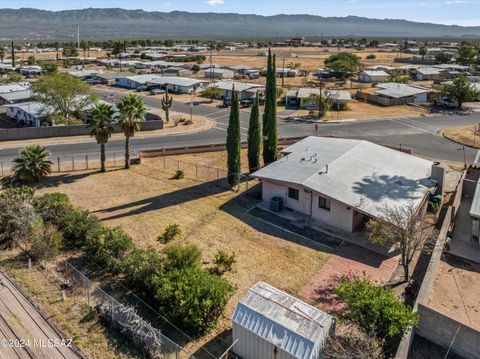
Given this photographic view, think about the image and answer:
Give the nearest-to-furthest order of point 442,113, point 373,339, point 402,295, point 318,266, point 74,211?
1. point 373,339
2. point 402,295
3. point 318,266
4. point 74,211
5. point 442,113

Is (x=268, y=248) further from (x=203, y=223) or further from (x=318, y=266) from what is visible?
(x=203, y=223)

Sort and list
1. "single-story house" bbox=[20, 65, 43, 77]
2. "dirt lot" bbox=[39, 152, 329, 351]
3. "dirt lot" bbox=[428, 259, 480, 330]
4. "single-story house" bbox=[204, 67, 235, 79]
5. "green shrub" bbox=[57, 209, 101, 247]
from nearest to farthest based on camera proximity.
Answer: "dirt lot" bbox=[428, 259, 480, 330]
"dirt lot" bbox=[39, 152, 329, 351]
"green shrub" bbox=[57, 209, 101, 247]
"single-story house" bbox=[20, 65, 43, 77]
"single-story house" bbox=[204, 67, 235, 79]

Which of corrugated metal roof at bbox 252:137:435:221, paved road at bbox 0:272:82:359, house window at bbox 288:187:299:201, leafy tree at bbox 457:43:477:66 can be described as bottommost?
paved road at bbox 0:272:82:359

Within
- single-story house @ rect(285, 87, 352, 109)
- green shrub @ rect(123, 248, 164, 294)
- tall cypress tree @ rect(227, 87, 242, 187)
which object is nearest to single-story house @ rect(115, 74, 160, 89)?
single-story house @ rect(285, 87, 352, 109)

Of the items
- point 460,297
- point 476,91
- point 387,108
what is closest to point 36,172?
point 460,297

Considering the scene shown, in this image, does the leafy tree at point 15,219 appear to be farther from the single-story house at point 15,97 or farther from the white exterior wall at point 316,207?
the single-story house at point 15,97

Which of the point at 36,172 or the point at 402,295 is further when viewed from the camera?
the point at 36,172

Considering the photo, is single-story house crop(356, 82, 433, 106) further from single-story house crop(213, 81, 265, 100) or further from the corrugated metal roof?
the corrugated metal roof

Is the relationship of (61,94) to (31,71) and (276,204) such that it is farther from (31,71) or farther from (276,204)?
(31,71)
